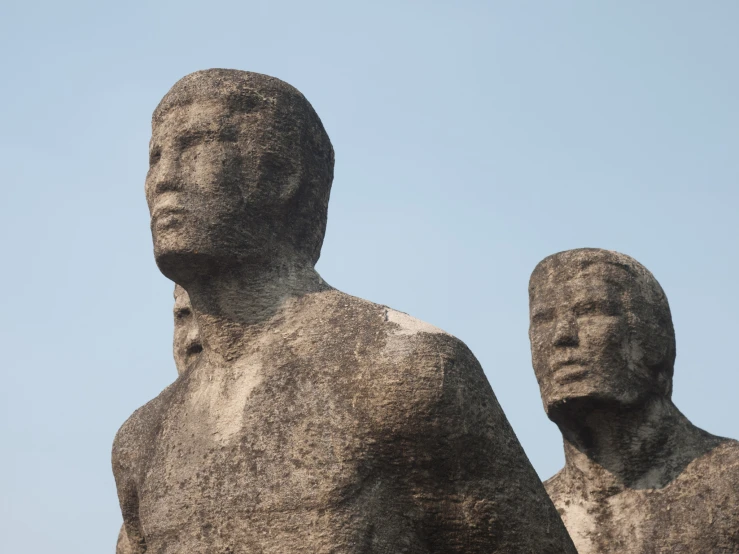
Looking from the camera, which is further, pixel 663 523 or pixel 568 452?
pixel 568 452

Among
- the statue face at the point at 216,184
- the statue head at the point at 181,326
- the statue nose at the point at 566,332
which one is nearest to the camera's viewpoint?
the statue face at the point at 216,184

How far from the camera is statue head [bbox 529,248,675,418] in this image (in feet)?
36.9

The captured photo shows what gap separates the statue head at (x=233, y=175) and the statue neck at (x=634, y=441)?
10.9 ft

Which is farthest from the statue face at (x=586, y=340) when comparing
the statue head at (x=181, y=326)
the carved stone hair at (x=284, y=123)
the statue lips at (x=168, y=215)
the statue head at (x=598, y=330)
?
the statue lips at (x=168, y=215)

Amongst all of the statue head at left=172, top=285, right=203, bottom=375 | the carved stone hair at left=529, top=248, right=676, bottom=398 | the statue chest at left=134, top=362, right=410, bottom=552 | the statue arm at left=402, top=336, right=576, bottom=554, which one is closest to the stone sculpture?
the statue head at left=172, top=285, right=203, bottom=375

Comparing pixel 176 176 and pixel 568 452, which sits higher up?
pixel 176 176

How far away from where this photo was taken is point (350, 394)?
7.87 meters

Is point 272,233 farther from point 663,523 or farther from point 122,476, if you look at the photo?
point 663,523

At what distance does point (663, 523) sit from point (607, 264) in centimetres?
200

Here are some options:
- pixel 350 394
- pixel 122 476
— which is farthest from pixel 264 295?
pixel 122 476

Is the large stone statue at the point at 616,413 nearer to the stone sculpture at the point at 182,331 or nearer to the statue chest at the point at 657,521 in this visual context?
the statue chest at the point at 657,521

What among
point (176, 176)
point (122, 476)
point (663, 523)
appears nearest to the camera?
point (176, 176)

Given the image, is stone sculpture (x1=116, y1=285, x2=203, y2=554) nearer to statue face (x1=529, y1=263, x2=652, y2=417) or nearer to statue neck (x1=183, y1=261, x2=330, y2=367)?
statue face (x1=529, y1=263, x2=652, y2=417)

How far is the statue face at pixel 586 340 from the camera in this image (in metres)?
11.2
